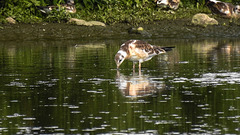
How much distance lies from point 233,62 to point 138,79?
13.7ft

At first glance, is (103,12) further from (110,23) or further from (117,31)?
(117,31)

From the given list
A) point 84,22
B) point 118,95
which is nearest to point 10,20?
point 84,22

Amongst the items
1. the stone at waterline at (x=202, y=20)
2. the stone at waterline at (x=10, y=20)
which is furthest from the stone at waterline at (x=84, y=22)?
the stone at waterline at (x=202, y=20)

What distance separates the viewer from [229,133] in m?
8.41

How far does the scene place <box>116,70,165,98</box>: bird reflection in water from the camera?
39.2 ft

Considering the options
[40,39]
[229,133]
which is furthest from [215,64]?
[40,39]

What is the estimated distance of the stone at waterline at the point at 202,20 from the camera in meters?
29.7

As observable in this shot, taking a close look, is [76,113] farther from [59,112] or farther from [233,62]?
[233,62]

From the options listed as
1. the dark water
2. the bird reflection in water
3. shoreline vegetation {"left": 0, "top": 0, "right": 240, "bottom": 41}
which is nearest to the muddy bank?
shoreline vegetation {"left": 0, "top": 0, "right": 240, "bottom": 41}

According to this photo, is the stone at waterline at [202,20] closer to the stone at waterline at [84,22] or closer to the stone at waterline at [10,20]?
the stone at waterline at [84,22]

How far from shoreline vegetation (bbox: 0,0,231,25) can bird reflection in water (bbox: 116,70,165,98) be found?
14.0 meters

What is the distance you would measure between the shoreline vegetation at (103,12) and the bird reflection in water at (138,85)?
14.0 m

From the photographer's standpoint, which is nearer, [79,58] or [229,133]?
[229,133]

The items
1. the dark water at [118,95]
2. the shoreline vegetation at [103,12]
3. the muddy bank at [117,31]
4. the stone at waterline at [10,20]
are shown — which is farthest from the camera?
the shoreline vegetation at [103,12]
